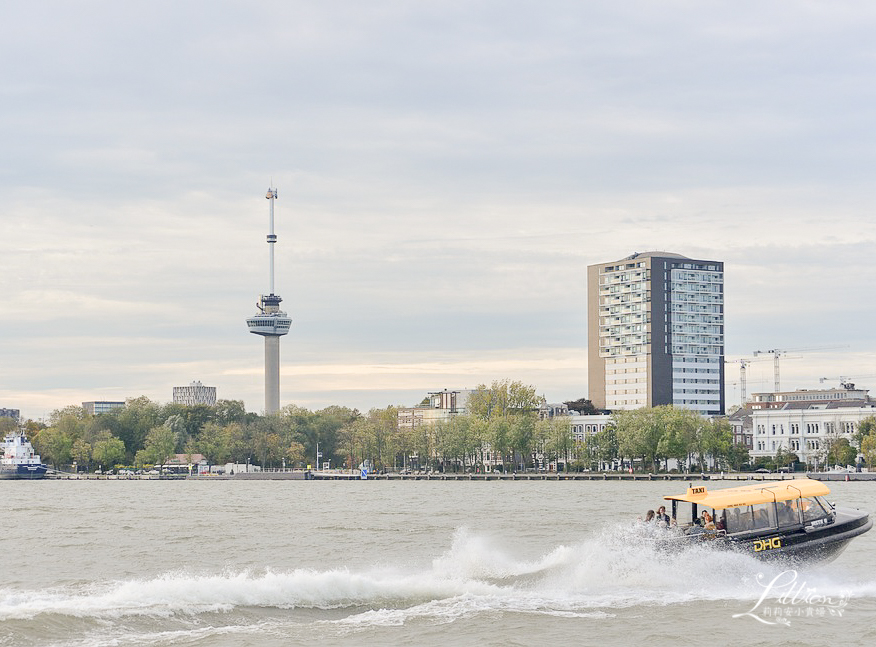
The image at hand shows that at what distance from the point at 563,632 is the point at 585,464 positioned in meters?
169

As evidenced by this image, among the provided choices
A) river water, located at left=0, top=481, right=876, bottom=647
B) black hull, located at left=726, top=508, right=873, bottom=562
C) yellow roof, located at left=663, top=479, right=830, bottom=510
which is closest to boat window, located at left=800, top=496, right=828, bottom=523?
yellow roof, located at left=663, top=479, right=830, bottom=510

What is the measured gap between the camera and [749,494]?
3878 centimetres

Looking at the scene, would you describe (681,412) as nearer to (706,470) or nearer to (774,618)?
(706,470)

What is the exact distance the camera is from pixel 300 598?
36.5 m

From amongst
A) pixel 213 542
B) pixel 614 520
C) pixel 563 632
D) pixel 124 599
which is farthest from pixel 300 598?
pixel 614 520

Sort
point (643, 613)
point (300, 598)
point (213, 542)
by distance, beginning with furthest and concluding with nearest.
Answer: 1. point (213, 542)
2. point (300, 598)
3. point (643, 613)

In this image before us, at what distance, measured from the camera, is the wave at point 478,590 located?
113ft

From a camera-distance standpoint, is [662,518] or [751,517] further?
[662,518]

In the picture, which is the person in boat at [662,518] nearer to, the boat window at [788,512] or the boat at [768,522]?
the boat at [768,522]

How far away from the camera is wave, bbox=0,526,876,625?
3450cm

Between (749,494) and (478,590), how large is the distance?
881 cm

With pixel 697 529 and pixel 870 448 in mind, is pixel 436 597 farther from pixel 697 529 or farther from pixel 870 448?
pixel 870 448

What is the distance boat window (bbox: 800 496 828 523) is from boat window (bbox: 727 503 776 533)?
3.81 ft

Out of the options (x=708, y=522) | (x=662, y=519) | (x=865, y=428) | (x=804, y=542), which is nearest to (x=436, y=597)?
(x=662, y=519)
